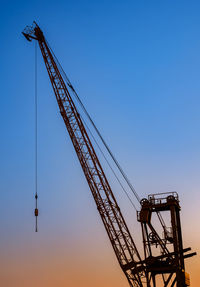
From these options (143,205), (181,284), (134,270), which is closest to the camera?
(181,284)

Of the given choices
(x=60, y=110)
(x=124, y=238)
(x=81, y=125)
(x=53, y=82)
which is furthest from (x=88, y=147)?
(x=124, y=238)

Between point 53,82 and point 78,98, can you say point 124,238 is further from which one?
point 53,82

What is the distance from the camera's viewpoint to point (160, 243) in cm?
3844

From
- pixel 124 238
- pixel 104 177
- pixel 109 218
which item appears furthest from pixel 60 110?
pixel 124 238

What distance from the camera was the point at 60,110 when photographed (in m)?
46.0

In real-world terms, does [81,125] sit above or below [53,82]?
below

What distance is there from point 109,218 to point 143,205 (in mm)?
7912

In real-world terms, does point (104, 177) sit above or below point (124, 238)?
above

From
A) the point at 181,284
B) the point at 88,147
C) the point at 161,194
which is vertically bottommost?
the point at 181,284

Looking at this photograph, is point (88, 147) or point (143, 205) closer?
point (143, 205)

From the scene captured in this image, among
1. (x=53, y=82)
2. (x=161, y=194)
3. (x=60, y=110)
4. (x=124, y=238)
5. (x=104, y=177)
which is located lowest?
(x=124, y=238)

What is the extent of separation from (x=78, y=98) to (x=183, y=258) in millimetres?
22666

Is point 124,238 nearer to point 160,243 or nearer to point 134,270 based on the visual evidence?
point 134,270

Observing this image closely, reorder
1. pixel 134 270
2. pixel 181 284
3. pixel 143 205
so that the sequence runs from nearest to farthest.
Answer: pixel 181 284 → pixel 143 205 → pixel 134 270
